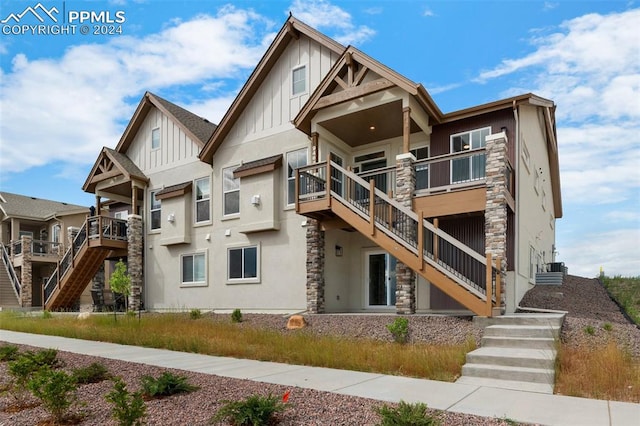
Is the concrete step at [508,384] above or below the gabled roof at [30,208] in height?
below

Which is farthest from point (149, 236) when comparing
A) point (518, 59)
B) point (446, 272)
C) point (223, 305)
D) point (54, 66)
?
point (518, 59)

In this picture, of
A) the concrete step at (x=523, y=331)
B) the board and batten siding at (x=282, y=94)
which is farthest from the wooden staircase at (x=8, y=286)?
the concrete step at (x=523, y=331)

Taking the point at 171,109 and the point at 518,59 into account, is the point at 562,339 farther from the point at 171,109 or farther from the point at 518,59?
the point at 171,109

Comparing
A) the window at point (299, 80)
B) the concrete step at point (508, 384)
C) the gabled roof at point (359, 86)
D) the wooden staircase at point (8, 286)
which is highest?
the window at point (299, 80)

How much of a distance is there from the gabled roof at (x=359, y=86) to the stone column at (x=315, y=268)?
3.62 meters

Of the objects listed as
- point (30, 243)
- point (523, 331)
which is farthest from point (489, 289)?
point (30, 243)

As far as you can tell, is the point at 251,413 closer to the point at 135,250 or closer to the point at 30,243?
the point at 135,250

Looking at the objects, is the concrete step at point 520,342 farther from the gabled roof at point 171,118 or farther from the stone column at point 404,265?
the gabled roof at point 171,118

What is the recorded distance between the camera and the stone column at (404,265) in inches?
463

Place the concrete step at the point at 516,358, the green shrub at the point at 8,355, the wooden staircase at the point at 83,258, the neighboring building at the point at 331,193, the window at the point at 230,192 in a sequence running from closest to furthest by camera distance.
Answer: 1. the concrete step at the point at 516,358
2. the green shrub at the point at 8,355
3. the neighboring building at the point at 331,193
4. the window at the point at 230,192
5. the wooden staircase at the point at 83,258

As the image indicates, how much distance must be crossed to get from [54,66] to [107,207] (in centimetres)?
1361

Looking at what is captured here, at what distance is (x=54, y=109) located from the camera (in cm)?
1364

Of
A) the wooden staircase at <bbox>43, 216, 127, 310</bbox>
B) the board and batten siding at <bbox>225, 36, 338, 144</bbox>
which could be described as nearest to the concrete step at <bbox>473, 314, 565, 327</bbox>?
the board and batten siding at <bbox>225, 36, 338, 144</bbox>

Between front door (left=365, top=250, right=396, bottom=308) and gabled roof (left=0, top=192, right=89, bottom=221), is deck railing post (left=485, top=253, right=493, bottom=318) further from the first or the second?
gabled roof (left=0, top=192, right=89, bottom=221)
